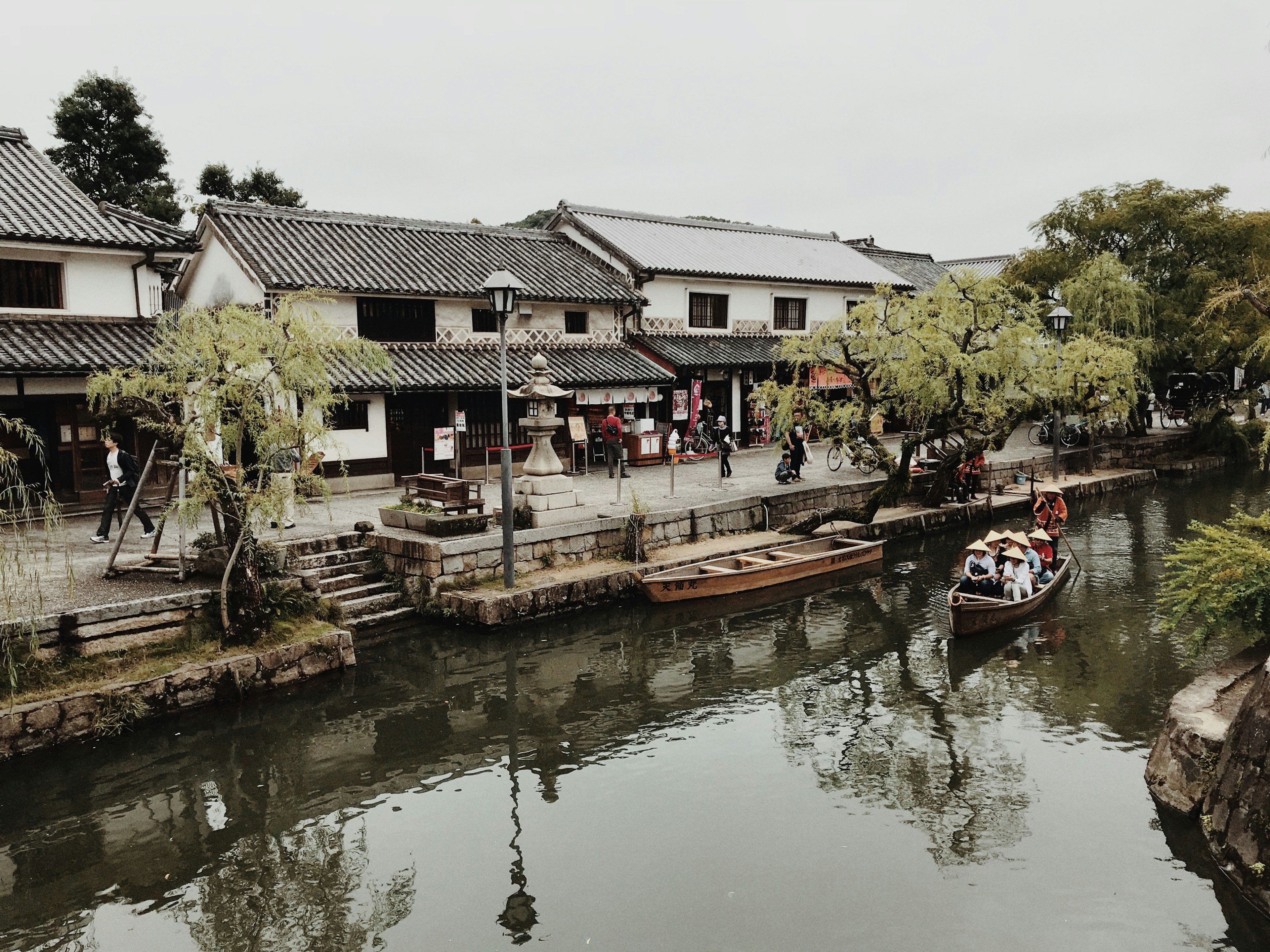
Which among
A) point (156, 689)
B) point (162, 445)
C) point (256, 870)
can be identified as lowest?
point (256, 870)

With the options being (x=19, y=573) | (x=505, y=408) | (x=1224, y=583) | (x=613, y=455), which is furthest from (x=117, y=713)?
(x=613, y=455)

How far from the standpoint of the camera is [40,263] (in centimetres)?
1961

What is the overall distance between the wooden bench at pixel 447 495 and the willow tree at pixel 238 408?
13.4 ft

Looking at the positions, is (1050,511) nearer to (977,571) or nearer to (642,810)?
(977,571)

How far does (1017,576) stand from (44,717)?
1485 centimetres

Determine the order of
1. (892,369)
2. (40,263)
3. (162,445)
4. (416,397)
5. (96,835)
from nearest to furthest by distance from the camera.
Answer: (96,835)
(162,445)
(40,263)
(892,369)
(416,397)

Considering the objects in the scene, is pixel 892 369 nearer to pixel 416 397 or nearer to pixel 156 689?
pixel 416 397

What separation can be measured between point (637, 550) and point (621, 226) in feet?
60.4

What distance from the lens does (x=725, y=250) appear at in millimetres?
35469

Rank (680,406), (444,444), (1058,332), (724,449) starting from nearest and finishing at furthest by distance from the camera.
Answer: (444,444) → (724,449) → (1058,332) → (680,406)

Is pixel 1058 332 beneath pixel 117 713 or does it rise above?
above

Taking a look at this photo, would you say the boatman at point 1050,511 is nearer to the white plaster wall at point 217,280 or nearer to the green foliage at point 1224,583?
the green foliage at point 1224,583

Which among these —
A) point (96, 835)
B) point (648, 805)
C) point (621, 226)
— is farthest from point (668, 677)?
point (621, 226)

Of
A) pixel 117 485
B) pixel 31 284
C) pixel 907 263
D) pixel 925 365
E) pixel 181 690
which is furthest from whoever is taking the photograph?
pixel 907 263
